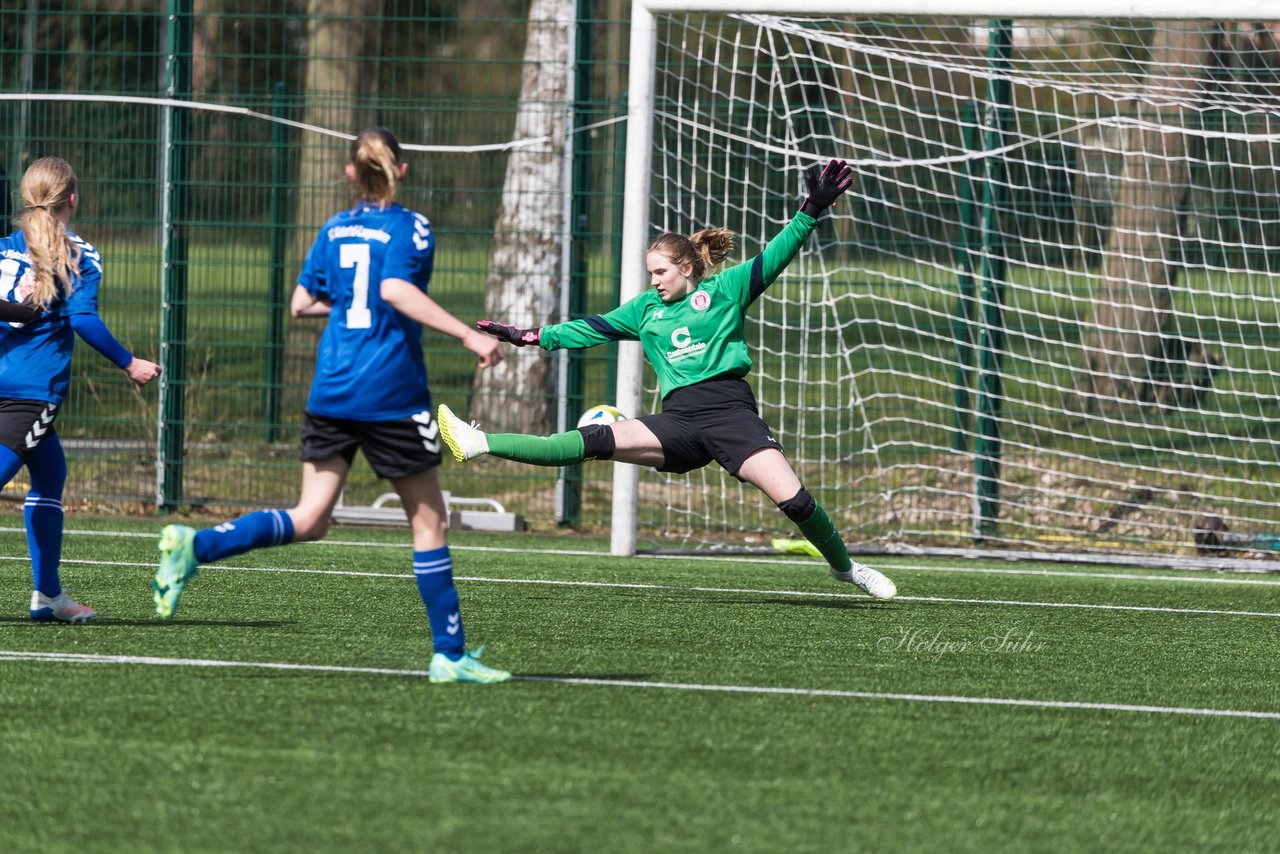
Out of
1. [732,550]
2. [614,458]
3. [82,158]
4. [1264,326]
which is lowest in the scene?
[732,550]

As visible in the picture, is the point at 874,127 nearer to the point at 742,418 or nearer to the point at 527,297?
the point at 527,297

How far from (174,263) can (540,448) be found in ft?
14.2

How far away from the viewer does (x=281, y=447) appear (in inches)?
442

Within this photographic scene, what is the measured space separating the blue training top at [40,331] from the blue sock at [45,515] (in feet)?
0.77

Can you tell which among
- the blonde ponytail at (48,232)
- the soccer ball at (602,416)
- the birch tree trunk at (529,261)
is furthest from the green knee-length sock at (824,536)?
the birch tree trunk at (529,261)

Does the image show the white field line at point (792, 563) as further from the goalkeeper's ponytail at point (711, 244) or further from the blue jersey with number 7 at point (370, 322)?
the blue jersey with number 7 at point (370, 322)

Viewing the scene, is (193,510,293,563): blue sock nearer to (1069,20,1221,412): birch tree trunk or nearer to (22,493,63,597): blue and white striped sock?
(22,493,63,597): blue and white striped sock

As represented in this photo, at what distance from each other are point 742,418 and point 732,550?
7.82ft

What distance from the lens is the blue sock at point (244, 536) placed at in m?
5.28

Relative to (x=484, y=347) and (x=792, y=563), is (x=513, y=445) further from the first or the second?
(x=484, y=347)

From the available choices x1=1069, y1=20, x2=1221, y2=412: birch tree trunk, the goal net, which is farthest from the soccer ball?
x1=1069, y1=20, x2=1221, y2=412: birch tree trunk

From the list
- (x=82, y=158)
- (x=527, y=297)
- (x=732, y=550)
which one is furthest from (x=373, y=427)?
(x=82, y=158)

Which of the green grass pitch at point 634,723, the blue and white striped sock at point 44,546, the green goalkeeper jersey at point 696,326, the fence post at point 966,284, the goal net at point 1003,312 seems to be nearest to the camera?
the green grass pitch at point 634,723

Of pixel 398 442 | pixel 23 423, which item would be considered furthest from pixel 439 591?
pixel 23 423
